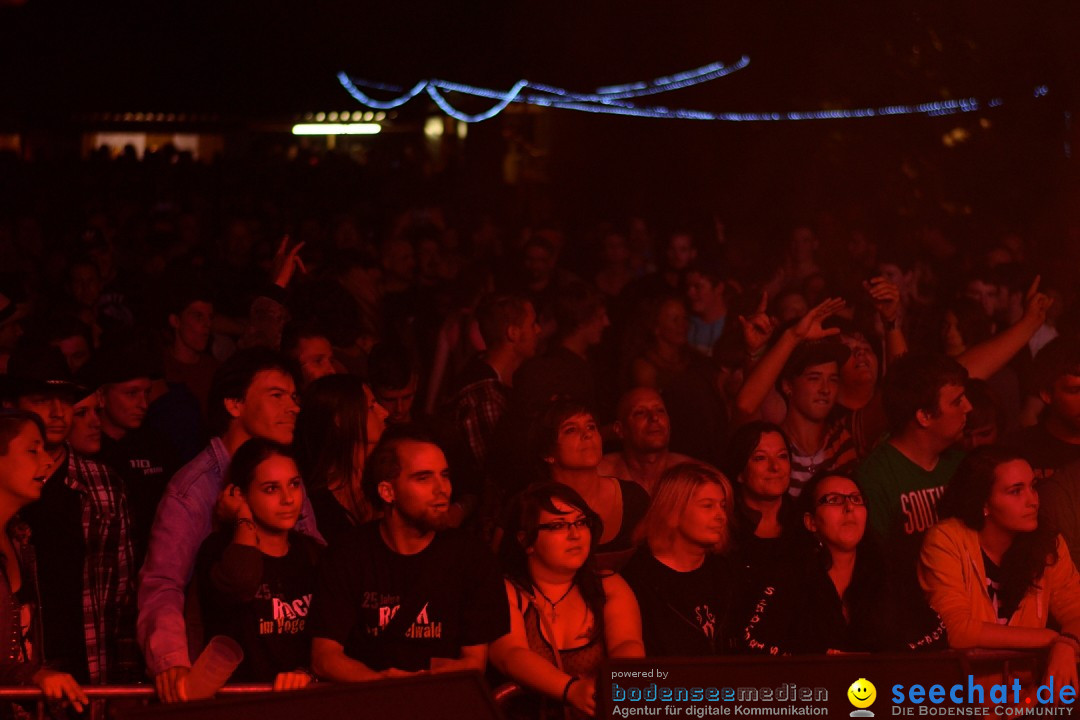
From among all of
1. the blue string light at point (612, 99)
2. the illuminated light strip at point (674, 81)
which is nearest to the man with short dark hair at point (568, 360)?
the blue string light at point (612, 99)

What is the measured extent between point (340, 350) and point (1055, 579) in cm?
372

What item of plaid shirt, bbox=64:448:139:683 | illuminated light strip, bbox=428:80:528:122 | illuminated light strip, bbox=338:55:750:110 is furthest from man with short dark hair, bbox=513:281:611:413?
illuminated light strip, bbox=338:55:750:110

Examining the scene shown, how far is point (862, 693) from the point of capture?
305 centimetres

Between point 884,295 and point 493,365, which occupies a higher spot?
point 884,295

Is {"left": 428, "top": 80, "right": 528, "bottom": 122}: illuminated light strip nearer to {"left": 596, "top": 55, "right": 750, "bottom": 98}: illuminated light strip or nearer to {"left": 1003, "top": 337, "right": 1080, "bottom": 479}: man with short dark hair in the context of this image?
{"left": 596, "top": 55, "right": 750, "bottom": 98}: illuminated light strip

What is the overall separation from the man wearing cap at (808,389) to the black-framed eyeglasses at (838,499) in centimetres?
100

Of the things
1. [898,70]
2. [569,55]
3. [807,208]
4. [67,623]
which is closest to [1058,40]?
[898,70]

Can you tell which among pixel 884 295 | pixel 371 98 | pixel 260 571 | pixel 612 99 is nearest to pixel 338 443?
pixel 260 571

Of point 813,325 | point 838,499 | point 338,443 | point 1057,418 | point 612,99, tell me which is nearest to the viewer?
point 838,499

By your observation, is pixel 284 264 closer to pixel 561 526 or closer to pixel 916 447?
pixel 561 526

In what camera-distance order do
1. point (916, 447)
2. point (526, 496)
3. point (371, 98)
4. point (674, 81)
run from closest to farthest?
point (526, 496), point (916, 447), point (674, 81), point (371, 98)

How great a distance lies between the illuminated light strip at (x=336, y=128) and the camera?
24.3m

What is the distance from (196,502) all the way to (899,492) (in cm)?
275

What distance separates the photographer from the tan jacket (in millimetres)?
4625
